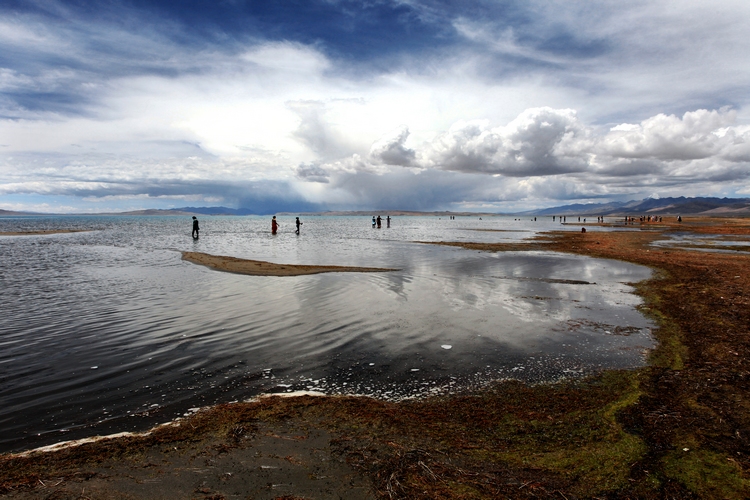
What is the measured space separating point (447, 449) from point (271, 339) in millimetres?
7346

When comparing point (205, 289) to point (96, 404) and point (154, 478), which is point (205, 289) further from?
point (154, 478)

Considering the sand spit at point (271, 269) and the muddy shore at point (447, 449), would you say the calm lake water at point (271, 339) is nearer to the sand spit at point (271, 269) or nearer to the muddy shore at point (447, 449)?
the muddy shore at point (447, 449)

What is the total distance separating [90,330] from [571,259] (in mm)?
33379

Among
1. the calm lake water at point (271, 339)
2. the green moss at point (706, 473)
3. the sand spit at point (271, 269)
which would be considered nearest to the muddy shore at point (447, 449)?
the green moss at point (706, 473)

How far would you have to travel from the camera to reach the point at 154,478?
5.08 meters

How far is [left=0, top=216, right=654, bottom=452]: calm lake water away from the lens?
8047 millimetres

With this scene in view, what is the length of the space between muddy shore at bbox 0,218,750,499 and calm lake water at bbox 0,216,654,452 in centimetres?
95

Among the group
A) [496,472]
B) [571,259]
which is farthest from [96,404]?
[571,259]

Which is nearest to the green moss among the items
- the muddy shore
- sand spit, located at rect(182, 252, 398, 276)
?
the muddy shore

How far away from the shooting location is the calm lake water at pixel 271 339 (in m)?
8.05

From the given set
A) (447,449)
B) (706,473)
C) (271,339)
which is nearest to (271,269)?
(271,339)

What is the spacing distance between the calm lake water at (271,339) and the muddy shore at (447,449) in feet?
3.12

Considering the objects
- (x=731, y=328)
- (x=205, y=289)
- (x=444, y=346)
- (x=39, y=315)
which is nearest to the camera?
(x=444, y=346)

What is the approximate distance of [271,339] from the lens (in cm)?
1186
